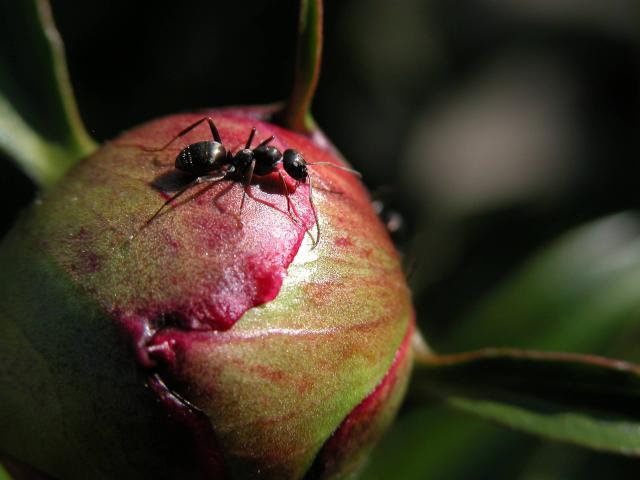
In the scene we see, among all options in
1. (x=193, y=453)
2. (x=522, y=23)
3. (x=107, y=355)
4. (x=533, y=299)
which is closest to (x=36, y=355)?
(x=107, y=355)

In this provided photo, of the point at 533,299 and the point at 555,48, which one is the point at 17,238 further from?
the point at 555,48

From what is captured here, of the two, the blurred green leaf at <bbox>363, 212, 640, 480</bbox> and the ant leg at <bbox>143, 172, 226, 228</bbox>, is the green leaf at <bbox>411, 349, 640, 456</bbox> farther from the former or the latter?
the blurred green leaf at <bbox>363, 212, 640, 480</bbox>

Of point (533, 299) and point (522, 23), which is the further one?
point (522, 23)

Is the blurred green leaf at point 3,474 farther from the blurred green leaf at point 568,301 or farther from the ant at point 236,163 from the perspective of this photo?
the blurred green leaf at point 568,301

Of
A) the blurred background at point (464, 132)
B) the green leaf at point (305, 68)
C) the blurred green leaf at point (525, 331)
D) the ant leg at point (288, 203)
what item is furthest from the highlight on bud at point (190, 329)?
the blurred green leaf at point (525, 331)

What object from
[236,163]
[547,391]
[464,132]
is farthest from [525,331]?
[464,132]

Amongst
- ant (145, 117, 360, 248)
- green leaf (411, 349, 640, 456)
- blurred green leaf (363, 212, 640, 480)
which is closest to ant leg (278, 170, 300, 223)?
ant (145, 117, 360, 248)
